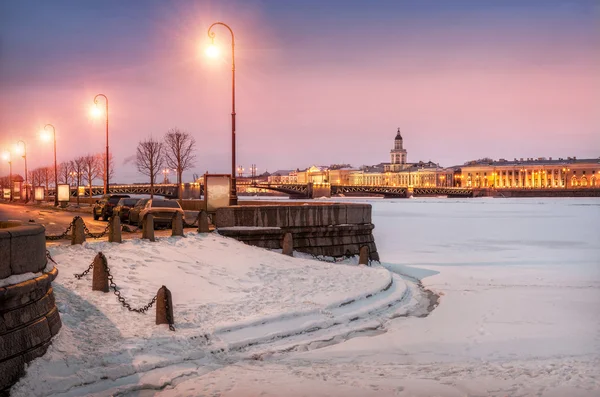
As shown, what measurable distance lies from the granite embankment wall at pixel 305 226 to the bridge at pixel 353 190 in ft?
359

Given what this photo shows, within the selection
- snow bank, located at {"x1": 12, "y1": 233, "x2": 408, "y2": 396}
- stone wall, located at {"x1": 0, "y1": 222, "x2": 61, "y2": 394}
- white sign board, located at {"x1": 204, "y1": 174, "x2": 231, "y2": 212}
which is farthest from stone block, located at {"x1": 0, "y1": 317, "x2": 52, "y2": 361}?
white sign board, located at {"x1": 204, "y1": 174, "x2": 231, "y2": 212}

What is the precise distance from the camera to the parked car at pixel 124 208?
29.3m

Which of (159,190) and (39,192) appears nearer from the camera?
(39,192)

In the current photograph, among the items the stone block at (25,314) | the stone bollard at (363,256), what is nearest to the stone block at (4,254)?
the stone block at (25,314)

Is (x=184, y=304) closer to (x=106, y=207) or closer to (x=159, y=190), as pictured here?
(x=106, y=207)

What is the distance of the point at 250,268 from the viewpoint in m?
18.1

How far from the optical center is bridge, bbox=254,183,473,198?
143 metres

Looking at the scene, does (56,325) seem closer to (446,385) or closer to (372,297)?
(446,385)

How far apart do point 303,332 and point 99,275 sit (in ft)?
14.4

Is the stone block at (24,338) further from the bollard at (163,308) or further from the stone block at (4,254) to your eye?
the bollard at (163,308)

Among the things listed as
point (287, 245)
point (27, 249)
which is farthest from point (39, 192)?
point (27, 249)

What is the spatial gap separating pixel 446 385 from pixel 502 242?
30.0m

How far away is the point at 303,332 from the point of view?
1339 cm

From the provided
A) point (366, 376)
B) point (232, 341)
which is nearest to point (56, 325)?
point (232, 341)
